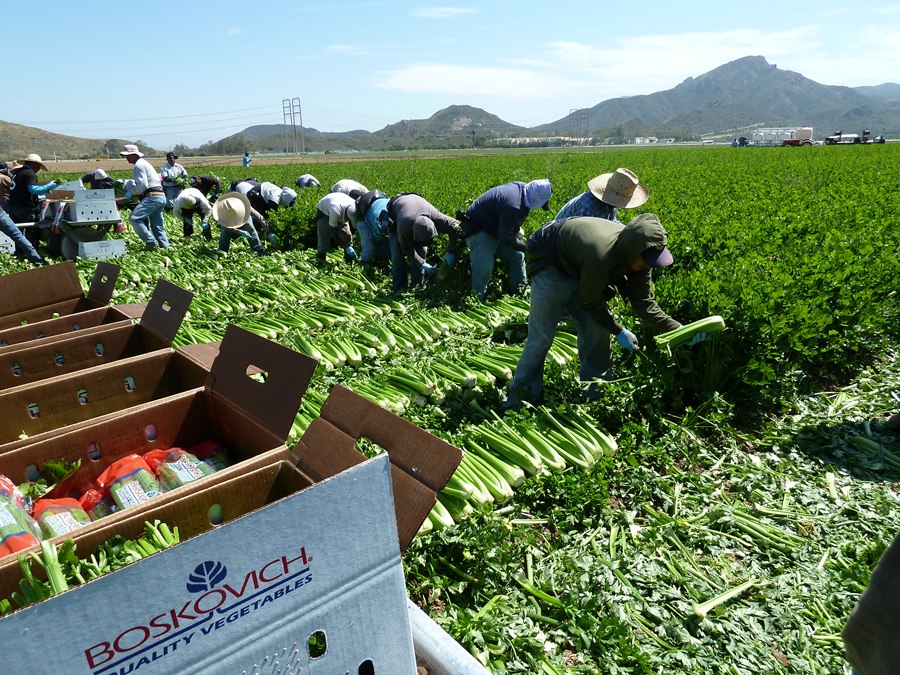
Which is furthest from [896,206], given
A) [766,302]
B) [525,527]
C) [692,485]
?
[525,527]

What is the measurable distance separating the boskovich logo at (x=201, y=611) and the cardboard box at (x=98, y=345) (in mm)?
2564

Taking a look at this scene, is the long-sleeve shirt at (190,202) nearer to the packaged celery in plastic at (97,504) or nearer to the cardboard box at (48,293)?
the cardboard box at (48,293)

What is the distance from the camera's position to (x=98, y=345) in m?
3.91

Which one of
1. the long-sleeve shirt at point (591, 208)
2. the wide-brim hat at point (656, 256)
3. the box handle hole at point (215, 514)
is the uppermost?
the long-sleeve shirt at point (591, 208)

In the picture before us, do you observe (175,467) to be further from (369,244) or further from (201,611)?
(369,244)

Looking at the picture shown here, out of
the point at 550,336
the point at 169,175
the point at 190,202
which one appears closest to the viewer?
the point at 550,336

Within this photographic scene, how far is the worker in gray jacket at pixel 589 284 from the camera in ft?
13.9

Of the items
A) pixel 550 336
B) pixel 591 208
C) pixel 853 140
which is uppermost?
pixel 853 140

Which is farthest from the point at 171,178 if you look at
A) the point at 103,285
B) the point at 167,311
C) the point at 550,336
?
the point at 550,336

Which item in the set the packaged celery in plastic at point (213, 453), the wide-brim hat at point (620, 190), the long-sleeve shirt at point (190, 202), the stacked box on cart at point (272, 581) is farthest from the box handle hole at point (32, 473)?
the long-sleeve shirt at point (190, 202)

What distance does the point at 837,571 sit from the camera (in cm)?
318

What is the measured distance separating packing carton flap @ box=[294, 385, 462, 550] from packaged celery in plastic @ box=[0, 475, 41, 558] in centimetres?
104

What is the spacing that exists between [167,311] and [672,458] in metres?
3.76

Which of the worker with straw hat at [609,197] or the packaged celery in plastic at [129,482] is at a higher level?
the worker with straw hat at [609,197]
